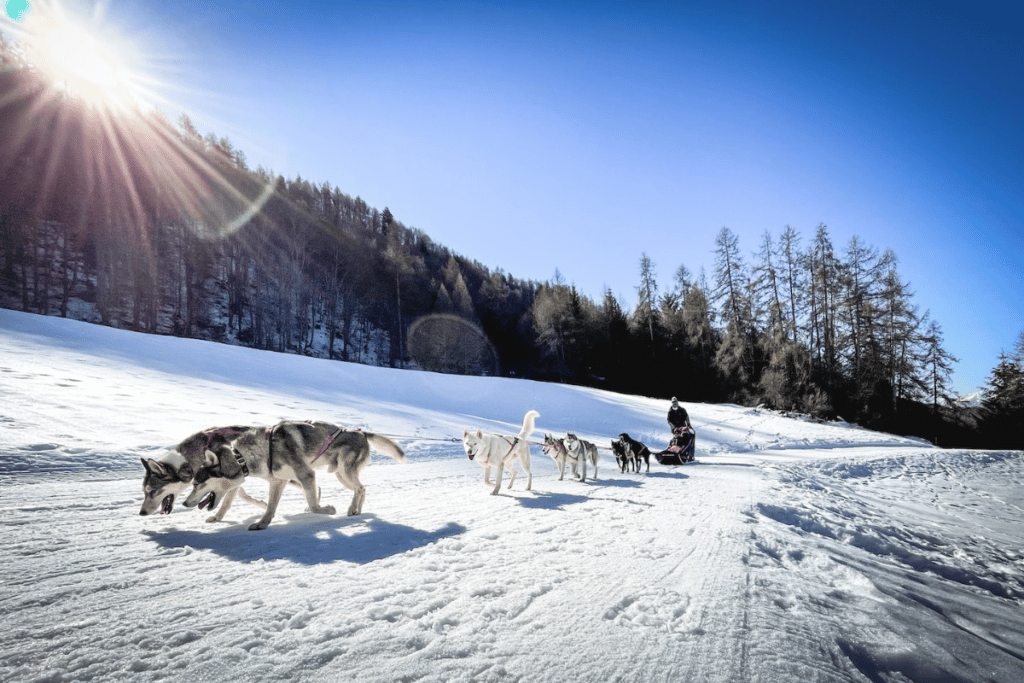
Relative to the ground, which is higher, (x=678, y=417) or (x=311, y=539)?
(x=678, y=417)

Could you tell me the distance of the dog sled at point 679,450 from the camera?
12266 mm

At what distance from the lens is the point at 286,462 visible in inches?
155

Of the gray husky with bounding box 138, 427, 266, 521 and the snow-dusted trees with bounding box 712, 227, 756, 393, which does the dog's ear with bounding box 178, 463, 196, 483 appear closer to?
the gray husky with bounding box 138, 427, 266, 521

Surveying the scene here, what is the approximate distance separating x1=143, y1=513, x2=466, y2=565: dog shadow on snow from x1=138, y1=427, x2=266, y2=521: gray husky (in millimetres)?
265

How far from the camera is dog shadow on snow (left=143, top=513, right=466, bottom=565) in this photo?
3047 mm

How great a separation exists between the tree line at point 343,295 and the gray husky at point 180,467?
3492cm

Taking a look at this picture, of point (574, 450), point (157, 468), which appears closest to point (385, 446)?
point (157, 468)

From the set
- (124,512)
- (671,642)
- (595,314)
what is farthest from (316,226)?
(671,642)

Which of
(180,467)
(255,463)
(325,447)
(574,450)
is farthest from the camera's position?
(574,450)

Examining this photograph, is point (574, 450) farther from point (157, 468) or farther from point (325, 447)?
point (157, 468)

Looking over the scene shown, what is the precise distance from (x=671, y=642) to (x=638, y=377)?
4726cm

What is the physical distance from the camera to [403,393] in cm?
1928

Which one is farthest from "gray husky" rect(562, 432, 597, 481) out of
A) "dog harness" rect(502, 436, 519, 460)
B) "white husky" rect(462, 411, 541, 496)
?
"dog harness" rect(502, 436, 519, 460)

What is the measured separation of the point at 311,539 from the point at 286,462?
0.90m
